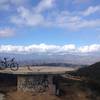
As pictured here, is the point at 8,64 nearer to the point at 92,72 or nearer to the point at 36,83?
the point at 36,83

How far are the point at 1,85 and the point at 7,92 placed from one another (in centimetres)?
255

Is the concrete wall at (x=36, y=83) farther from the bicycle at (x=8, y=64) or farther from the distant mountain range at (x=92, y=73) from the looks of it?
the bicycle at (x=8, y=64)

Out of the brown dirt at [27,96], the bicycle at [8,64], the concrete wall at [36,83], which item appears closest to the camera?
the brown dirt at [27,96]

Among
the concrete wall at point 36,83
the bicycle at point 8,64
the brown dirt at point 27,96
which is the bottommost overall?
the brown dirt at point 27,96

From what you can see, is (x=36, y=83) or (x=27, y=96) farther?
(x=36, y=83)

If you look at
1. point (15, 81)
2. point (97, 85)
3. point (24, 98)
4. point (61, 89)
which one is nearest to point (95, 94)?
point (97, 85)

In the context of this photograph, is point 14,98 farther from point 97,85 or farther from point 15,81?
point 97,85

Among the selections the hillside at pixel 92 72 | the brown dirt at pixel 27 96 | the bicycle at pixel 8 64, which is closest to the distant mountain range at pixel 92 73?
the hillside at pixel 92 72

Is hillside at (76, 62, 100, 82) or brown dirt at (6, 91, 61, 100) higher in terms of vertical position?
hillside at (76, 62, 100, 82)

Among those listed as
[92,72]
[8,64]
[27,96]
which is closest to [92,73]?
[92,72]

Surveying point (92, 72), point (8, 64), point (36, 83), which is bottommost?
point (36, 83)

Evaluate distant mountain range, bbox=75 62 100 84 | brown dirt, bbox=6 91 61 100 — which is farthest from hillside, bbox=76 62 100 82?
brown dirt, bbox=6 91 61 100

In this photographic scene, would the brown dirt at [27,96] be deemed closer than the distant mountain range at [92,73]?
Yes

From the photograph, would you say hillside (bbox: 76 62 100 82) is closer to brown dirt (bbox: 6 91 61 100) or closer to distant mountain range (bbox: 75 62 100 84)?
distant mountain range (bbox: 75 62 100 84)
